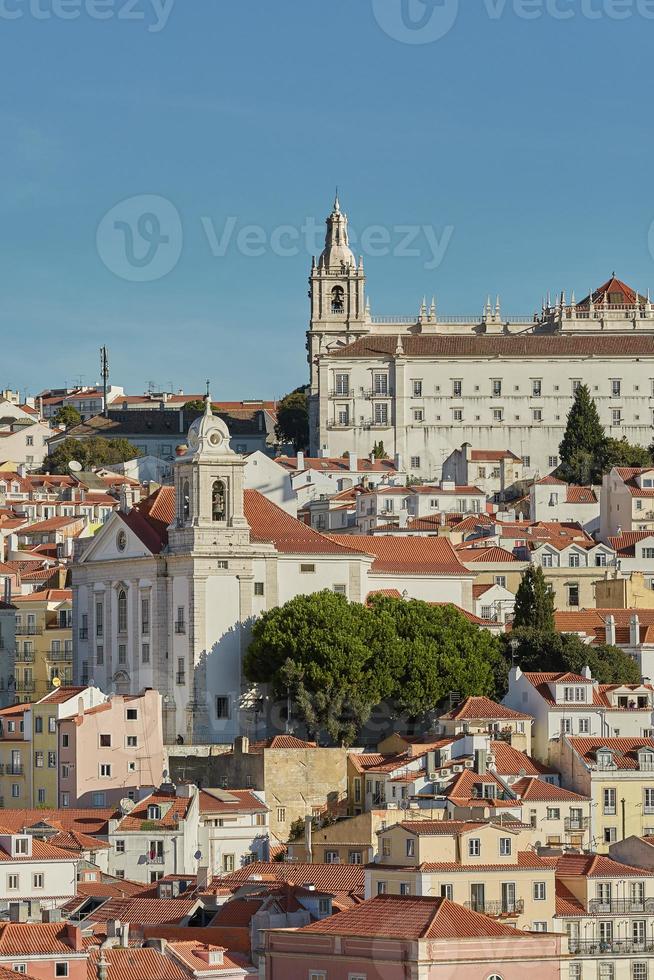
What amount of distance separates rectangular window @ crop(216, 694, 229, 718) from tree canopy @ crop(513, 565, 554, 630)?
960 centimetres

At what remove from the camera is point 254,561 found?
252 feet

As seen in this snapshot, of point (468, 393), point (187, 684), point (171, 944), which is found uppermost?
point (468, 393)

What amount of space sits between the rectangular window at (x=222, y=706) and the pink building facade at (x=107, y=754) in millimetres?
2256

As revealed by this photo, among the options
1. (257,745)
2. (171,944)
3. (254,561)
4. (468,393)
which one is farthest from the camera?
(468,393)

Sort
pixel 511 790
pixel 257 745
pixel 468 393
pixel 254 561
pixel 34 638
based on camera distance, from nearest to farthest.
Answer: pixel 511 790, pixel 257 745, pixel 254 561, pixel 34 638, pixel 468 393

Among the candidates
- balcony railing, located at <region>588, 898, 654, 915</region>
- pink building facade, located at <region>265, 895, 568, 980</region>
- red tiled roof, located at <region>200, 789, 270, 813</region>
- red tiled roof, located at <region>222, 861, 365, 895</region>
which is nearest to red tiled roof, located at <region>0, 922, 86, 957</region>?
pink building facade, located at <region>265, 895, 568, 980</region>

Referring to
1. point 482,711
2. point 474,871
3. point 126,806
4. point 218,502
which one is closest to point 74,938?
point 474,871

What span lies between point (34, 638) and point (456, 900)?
34307 mm

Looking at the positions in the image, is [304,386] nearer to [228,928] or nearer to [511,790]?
[511,790]

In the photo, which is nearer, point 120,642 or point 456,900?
point 456,900

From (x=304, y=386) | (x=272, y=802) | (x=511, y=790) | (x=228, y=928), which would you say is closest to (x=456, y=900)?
(x=228, y=928)

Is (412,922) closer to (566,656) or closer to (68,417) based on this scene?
(566,656)

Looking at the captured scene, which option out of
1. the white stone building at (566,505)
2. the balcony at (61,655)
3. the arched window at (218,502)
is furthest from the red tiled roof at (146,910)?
the white stone building at (566,505)

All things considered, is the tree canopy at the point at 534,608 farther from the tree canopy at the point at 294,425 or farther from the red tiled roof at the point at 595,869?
the tree canopy at the point at 294,425
